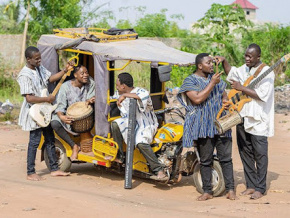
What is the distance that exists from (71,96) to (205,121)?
2297mm

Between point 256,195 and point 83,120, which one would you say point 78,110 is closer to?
point 83,120

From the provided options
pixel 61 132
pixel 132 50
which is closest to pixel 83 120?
pixel 61 132

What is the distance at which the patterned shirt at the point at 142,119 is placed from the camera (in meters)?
7.78

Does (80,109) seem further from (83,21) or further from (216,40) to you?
(83,21)

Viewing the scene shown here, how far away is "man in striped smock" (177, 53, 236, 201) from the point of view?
23.6 feet

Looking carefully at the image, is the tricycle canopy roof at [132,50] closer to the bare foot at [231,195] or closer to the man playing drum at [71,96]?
the man playing drum at [71,96]

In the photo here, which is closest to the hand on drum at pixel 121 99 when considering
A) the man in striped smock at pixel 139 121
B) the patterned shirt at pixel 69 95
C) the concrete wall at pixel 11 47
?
the man in striped smock at pixel 139 121

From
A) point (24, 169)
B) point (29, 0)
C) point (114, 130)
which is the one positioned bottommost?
point (24, 169)

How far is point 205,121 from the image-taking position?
7.20 meters

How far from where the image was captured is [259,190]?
7449 mm

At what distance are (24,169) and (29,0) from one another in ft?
55.1

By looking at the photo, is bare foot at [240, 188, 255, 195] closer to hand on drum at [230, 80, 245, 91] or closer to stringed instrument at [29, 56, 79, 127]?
hand on drum at [230, 80, 245, 91]

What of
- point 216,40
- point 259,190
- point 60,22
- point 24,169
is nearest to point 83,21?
point 60,22

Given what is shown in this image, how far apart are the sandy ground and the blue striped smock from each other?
846mm
